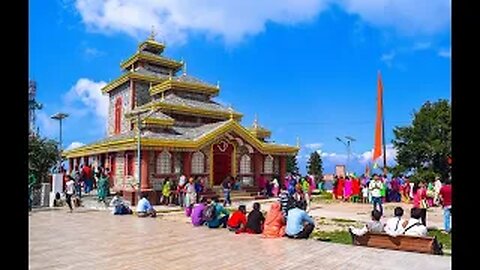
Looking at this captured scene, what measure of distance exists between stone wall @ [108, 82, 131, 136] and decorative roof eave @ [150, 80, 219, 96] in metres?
2.88

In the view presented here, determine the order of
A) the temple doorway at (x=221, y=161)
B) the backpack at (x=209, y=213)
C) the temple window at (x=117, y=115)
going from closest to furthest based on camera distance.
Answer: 1. the backpack at (x=209, y=213)
2. the temple doorway at (x=221, y=161)
3. the temple window at (x=117, y=115)

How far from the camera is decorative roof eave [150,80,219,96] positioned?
28.1 meters

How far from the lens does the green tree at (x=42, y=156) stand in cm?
2244

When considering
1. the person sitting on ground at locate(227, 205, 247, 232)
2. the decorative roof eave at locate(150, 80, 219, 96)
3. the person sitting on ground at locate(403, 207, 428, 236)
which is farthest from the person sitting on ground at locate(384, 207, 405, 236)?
the decorative roof eave at locate(150, 80, 219, 96)

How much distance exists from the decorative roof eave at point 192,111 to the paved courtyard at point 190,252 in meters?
13.3

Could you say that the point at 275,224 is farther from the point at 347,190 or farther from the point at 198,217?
the point at 347,190

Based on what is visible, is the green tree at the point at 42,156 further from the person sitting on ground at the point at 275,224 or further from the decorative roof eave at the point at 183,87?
the person sitting on ground at the point at 275,224

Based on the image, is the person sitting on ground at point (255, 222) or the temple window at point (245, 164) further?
the temple window at point (245, 164)

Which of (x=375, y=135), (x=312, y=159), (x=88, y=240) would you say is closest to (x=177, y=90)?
(x=375, y=135)

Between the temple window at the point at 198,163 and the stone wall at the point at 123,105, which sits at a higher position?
the stone wall at the point at 123,105

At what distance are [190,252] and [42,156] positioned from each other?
1641 cm

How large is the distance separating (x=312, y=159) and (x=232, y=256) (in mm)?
44268

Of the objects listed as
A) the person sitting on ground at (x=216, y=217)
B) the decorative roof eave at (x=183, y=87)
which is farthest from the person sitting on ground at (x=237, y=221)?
the decorative roof eave at (x=183, y=87)
